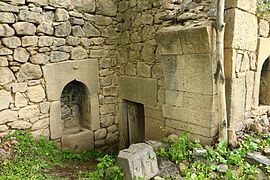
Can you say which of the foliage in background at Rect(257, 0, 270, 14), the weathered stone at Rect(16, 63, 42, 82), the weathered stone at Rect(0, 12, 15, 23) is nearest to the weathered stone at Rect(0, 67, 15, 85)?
the weathered stone at Rect(16, 63, 42, 82)

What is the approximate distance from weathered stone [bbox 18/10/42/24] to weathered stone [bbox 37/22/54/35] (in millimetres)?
82

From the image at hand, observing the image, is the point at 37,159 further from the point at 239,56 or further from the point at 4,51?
the point at 239,56

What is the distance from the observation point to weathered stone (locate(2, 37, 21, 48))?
3.63 meters

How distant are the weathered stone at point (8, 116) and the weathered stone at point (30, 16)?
1.50 meters

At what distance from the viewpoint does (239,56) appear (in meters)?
3.31

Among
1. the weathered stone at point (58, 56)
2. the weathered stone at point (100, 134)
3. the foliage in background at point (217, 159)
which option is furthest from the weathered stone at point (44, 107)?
the foliage in background at point (217, 159)

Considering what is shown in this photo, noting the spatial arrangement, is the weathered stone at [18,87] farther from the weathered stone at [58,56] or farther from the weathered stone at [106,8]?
the weathered stone at [106,8]

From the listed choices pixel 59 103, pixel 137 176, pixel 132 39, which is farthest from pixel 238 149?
pixel 59 103

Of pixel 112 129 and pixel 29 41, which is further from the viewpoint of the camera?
pixel 112 129

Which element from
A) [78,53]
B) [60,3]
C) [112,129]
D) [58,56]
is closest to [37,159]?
[58,56]

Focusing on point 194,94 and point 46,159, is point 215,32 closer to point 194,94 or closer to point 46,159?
point 194,94

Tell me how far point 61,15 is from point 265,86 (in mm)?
3868

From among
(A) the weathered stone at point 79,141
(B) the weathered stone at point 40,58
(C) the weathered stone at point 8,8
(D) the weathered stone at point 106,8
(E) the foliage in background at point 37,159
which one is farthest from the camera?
(D) the weathered stone at point 106,8

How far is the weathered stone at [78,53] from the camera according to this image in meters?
4.37
